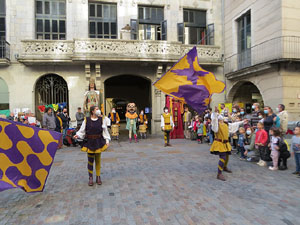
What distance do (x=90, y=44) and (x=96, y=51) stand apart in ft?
1.67

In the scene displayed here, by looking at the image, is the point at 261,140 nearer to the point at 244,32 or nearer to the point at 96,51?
the point at 244,32

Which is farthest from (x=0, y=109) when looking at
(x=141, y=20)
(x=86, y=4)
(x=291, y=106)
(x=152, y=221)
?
(x=291, y=106)

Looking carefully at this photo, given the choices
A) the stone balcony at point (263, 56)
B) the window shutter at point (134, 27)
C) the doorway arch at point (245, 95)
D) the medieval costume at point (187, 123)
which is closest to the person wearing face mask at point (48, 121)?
the medieval costume at point (187, 123)

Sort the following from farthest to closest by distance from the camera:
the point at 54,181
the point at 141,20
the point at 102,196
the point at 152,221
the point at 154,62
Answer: the point at 141,20 < the point at 154,62 < the point at 54,181 < the point at 102,196 < the point at 152,221

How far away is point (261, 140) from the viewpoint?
267 inches

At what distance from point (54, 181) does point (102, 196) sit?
5.48ft

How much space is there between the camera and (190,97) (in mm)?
5598

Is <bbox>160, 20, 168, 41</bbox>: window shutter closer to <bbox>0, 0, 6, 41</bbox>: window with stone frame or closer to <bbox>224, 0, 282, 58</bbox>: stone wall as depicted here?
<bbox>224, 0, 282, 58</bbox>: stone wall

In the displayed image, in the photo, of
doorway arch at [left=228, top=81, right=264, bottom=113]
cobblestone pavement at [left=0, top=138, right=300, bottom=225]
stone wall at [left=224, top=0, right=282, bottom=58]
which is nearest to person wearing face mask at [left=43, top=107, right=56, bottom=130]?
cobblestone pavement at [left=0, top=138, right=300, bottom=225]

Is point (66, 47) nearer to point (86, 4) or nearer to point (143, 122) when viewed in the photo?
point (86, 4)

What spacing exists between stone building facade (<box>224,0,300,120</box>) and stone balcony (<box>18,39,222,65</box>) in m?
4.08

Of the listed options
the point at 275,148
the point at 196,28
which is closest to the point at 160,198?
the point at 275,148

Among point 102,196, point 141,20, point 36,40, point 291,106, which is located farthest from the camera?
point 141,20

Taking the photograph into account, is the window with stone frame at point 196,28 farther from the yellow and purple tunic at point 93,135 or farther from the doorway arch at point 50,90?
the yellow and purple tunic at point 93,135
